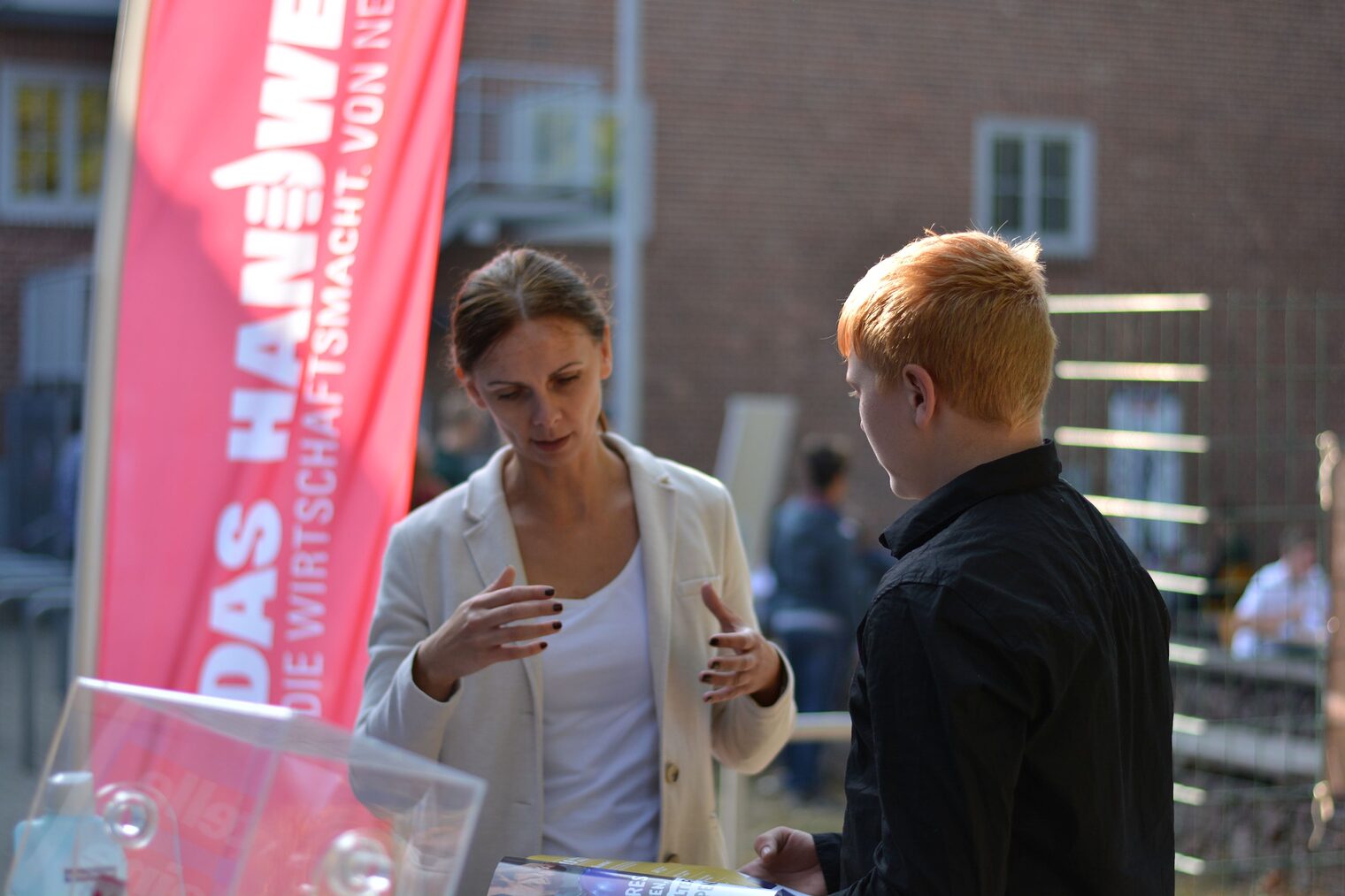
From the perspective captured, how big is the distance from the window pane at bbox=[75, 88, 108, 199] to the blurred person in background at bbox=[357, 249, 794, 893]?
1302 centimetres

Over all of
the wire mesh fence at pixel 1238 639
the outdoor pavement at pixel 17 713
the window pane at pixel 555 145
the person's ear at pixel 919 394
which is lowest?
the outdoor pavement at pixel 17 713

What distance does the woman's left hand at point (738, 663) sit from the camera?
6.27 feet

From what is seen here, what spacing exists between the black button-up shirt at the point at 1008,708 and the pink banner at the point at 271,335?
1.48m

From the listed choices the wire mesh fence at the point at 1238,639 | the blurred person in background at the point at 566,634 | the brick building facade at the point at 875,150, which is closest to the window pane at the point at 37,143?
the brick building facade at the point at 875,150

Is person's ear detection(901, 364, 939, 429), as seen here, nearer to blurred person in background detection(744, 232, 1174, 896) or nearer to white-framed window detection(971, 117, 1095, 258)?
blurred person in background detection(744, 232, 1174, 896)

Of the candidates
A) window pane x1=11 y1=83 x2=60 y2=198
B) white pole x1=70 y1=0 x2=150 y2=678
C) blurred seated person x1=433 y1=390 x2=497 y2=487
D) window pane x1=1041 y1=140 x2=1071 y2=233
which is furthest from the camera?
window pane x1=1041 y1=140 x2=1071 y2=233

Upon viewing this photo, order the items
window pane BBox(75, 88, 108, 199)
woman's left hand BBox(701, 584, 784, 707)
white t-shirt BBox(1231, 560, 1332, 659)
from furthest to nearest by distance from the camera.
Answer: window pane BBox(75, 88, 108, 199), white t-shirt BBox(1231, 560, 1332, 659), woman's left hand BBox(701, 584, 784, 707)

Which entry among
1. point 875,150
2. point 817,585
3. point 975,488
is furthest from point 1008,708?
point 875,150

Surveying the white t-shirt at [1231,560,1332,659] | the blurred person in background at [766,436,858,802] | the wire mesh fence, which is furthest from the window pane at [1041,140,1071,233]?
the white t-shirt at [1231,560,1332,659]

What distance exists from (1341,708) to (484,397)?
360 centimetres

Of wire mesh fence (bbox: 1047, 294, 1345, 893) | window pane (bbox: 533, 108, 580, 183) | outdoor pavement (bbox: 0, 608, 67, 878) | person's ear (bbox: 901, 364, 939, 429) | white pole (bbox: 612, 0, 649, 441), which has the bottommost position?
outdoor pavement (bbox: 0, 608, 67, 878)

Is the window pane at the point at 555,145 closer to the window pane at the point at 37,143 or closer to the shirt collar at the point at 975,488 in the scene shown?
the window pane at the point at 37,143

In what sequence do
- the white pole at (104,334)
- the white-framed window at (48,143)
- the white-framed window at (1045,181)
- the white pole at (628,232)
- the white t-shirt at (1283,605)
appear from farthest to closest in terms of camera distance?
the white-framed window at (1045,181) < the white-framed window at (48,143) < the white pole at (628,232) < the white t-shirt at (1283,605) < the white pole at (104,334)

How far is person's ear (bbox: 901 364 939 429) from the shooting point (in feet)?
4.46
